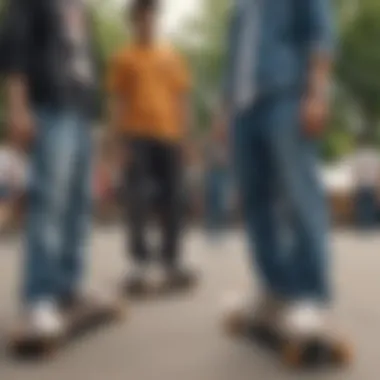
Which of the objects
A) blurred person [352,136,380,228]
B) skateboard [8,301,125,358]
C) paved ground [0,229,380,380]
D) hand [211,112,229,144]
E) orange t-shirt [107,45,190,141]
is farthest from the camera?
blurred person [352,136,380,228]

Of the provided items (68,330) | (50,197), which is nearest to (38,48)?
(50,197)

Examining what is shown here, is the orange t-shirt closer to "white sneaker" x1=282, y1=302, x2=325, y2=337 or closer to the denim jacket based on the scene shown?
the denim jacket

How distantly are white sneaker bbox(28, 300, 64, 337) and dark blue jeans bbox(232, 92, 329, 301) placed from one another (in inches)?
12.9

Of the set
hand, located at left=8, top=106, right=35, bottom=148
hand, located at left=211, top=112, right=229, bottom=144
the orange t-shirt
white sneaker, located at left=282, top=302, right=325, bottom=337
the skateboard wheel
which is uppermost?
the orange t-shirt

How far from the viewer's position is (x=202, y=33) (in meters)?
1.95

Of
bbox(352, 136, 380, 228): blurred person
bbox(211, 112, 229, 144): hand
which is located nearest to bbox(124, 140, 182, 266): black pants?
bbox(211, 112, 229, 144): hand

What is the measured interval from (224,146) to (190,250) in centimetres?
59

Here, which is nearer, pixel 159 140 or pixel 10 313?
pixel 10 313

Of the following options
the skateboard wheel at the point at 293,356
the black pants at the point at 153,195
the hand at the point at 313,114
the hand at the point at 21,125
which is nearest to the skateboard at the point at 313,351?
the skateboard wheel at the point at 293,356

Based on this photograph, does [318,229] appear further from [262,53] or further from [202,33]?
[202,33]

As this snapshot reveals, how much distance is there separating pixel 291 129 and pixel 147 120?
519mm

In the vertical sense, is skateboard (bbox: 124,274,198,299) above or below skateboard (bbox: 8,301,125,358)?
above

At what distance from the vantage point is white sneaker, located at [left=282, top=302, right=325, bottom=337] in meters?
1.20

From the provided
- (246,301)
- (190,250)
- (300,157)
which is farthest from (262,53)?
(190,250)
